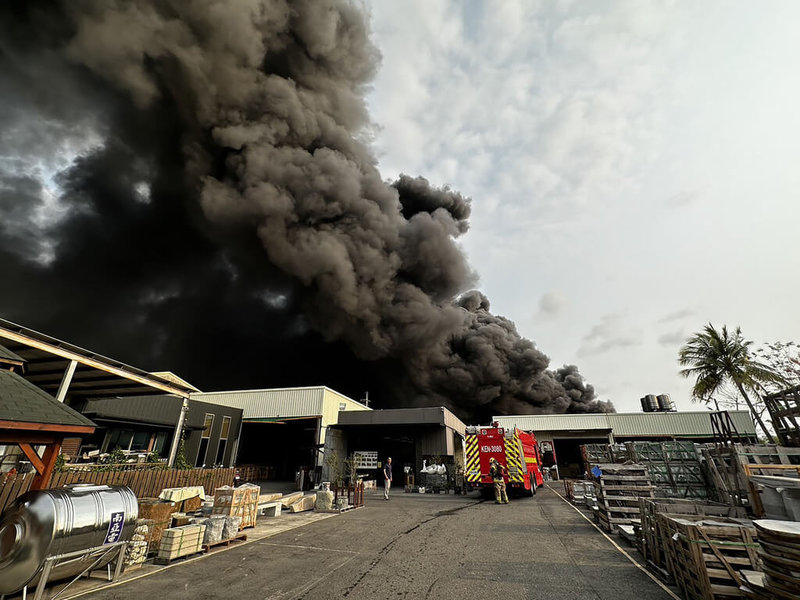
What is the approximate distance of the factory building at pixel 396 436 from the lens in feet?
71.4

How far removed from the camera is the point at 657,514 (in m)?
5.63

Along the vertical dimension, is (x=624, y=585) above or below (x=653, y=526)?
below

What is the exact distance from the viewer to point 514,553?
653 cm

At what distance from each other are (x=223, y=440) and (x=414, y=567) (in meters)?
21.1

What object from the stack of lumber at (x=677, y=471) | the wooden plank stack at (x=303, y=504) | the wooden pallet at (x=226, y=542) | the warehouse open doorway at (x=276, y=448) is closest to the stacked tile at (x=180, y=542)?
the wooden pallet at (x=226, y=542)

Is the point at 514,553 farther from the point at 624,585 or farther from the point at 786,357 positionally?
the point at 786,357

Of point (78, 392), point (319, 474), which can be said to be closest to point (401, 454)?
point (319, 474)

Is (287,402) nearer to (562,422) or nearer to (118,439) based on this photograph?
(118,439)

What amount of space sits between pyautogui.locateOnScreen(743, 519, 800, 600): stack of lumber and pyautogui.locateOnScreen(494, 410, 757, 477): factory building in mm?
27537

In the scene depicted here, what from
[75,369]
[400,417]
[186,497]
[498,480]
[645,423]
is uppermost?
[645,423]

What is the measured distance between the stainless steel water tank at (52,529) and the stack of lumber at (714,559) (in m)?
7.75

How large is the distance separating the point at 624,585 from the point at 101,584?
287 inches

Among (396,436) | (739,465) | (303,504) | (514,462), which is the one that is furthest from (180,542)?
(396,436)

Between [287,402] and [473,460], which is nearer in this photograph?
[473,460]
